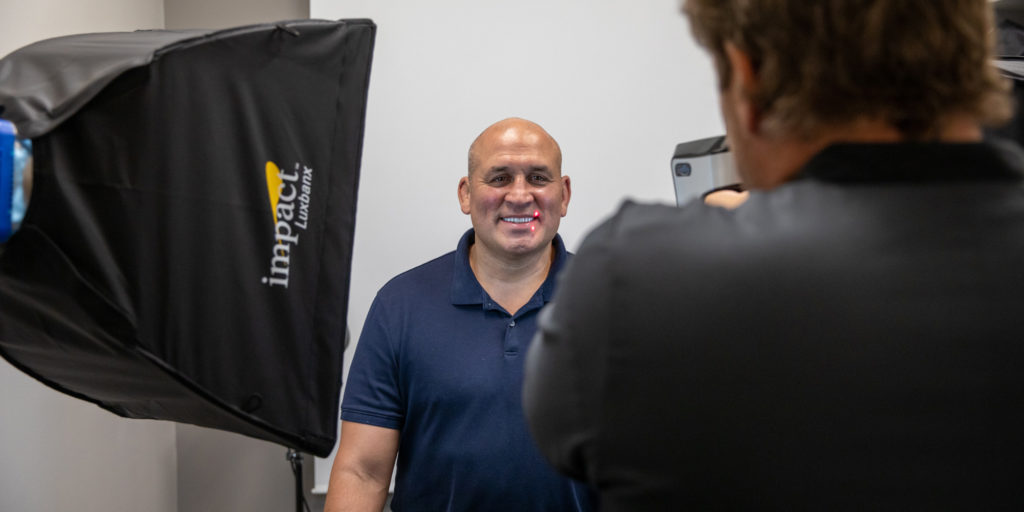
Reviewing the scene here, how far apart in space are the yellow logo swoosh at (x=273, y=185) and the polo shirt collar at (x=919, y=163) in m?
0.69

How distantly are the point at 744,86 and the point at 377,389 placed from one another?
4.35ft

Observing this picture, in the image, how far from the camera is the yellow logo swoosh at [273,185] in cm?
105

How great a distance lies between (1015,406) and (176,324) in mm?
803

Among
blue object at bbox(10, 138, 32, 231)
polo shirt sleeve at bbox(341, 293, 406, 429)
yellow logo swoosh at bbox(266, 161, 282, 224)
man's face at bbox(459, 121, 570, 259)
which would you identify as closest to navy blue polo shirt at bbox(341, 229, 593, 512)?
polo shirt sleeve at bbox(341, 293, 406, 429)

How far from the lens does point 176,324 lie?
958 millimetres

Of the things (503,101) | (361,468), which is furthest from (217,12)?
(361,468)

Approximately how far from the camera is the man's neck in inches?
75.6

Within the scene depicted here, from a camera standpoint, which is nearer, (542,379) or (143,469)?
(542,379)

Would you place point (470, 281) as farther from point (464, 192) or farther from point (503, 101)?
point (503, 101)

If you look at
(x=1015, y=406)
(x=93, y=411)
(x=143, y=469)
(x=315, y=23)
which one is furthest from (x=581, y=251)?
(x=143, y=469)

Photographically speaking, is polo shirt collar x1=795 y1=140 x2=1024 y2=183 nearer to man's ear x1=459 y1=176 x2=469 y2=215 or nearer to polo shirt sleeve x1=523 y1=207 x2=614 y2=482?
polo shirt sleeve x1=523 y1=207 x2=614 y2=482

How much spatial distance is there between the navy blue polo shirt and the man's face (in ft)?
0.38

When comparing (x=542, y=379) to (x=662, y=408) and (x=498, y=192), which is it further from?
(x=498, y=192)

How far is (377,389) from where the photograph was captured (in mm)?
1816
